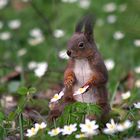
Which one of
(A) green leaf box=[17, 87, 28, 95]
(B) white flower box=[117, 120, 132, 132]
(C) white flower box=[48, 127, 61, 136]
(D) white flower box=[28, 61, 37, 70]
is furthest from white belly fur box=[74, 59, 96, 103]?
(D) white flower box=[28, 61, 37, 70]

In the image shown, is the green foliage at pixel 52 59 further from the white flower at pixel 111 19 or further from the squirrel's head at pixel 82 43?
the squirrel's head at pixel 82 43

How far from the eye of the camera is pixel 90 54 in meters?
5.14

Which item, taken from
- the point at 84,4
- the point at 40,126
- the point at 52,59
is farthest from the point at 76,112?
the point at 84,4

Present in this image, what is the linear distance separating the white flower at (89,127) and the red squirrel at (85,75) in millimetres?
452

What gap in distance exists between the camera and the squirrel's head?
5133 mm

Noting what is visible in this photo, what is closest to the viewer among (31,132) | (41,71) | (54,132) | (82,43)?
(54,132)

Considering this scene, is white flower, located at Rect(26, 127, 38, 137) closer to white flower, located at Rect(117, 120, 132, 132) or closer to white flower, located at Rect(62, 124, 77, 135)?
white flower, located at Rect(62, 124, 77, 135)

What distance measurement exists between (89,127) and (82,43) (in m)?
0.95

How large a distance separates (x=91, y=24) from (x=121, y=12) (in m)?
4.26

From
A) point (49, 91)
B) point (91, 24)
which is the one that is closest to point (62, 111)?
point (91, 24)

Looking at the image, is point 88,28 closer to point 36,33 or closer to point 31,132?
point 31,132

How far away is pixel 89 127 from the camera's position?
4477 millimetres

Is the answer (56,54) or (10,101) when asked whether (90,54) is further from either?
(56,54)

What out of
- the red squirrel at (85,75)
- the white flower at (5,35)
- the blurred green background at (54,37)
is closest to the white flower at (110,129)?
the red squirrel at (85,75)
